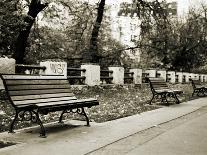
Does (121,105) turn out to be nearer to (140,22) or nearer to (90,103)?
(90,103)

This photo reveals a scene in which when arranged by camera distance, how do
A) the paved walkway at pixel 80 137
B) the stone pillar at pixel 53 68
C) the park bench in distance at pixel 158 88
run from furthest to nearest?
the stone pillar at pixel 53 68
the park bench in distance at pixel 158 88
the paved walkway at pixel 80 137

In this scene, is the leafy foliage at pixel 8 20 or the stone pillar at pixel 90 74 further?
the stone pillar at pixel 90 74

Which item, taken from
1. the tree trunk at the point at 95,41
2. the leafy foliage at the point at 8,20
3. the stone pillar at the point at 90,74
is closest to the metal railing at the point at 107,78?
the tree trunk at the point at 95,41

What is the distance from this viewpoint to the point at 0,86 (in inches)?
535

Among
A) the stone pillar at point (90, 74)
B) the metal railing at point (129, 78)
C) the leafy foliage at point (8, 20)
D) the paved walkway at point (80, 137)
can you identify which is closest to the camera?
the paved walkway at point (80, 137)

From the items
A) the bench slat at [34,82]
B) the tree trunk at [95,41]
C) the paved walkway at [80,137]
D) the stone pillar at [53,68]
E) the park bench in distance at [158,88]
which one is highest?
the tree trunk at [95,41]

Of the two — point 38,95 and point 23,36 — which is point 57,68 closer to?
point 23,36

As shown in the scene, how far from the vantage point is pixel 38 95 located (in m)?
8.64

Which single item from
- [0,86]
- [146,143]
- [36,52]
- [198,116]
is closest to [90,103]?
[146,143]

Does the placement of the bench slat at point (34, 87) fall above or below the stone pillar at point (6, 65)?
below

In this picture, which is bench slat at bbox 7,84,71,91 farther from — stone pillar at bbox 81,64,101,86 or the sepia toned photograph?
stone pillar at bbox 81,64,101,86

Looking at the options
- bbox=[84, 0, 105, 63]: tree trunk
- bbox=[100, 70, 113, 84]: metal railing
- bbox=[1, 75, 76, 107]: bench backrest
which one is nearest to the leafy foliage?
bbox=[100, 70, 113, 84]: metal railing

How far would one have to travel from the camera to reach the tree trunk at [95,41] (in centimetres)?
2588

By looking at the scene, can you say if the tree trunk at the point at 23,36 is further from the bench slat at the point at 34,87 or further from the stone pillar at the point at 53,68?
the bench slat at the point at 34,87
